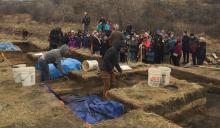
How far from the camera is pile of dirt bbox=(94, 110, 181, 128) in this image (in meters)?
5.99

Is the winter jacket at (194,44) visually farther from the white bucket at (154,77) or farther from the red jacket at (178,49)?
the white bucket at (154,77)

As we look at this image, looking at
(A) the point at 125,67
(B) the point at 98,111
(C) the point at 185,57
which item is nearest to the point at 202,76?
(A) the point at 125,67

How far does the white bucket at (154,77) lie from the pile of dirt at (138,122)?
6.68 feet

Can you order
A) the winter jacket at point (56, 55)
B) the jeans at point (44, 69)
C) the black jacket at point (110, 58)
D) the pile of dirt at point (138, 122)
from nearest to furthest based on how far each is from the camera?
the pile of dirt at point (138, 122) → the black jacket at point (110, 58) → the winter jacket at point (56, 55) → the jeans at point (44, 69)

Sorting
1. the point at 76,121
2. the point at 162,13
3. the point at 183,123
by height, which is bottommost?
the point at 183,123

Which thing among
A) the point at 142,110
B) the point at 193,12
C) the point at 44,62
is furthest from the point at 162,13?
the point at 142,110

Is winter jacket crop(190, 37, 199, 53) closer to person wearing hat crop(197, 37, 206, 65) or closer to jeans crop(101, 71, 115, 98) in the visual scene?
person wearing hat crop(197, 37, 206, 65)

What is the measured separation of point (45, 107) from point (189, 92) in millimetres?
3741

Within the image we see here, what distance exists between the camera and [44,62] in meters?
9.25

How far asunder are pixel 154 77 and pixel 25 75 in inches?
135

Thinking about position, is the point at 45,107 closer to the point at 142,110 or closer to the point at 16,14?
the point at 142,110

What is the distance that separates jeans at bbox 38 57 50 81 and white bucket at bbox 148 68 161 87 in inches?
121

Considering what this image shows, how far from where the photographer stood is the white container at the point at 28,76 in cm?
841

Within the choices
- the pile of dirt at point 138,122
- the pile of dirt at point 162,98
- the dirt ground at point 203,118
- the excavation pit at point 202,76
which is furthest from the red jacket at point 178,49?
the pile of dirt at point 138,122
